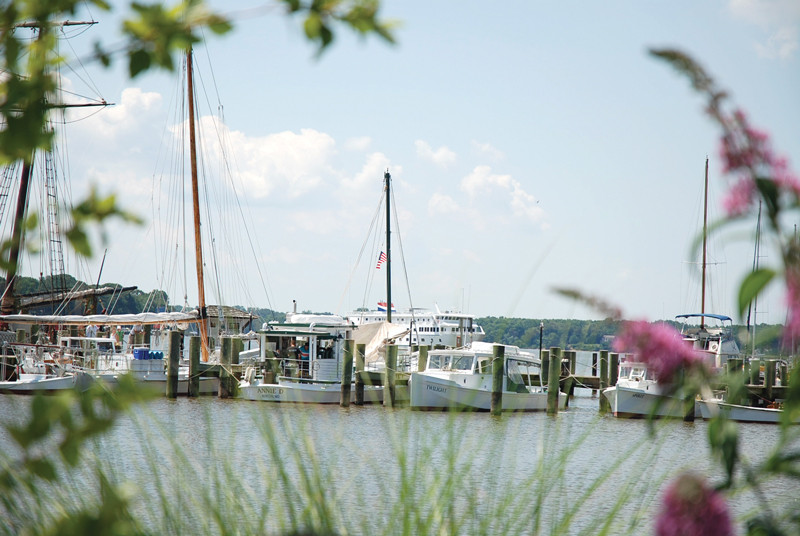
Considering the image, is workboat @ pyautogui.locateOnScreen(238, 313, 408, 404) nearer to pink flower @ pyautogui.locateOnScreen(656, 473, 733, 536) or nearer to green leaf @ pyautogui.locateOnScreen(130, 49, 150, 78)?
green leaf @ pyautogui.locateOnScreen(130, 49, 150, 78)

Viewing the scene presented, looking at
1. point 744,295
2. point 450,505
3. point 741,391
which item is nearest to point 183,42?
point 744,295

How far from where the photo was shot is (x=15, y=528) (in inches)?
128

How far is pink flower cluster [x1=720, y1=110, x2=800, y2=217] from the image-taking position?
1.90 meters

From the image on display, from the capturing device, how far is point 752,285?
1781 mm

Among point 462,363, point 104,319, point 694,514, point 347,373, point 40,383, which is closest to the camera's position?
point 694,514

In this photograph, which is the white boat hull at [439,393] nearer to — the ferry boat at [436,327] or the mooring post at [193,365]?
the mooring post at [193,365]

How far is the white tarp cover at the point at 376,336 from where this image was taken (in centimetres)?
3572

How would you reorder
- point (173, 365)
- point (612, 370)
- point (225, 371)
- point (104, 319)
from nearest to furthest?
1. point (173, 365)
2. point (225, 371)
3. point (104, 319)
4. point (612, 370)

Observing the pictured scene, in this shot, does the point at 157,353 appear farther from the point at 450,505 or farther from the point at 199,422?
the point at 450,505

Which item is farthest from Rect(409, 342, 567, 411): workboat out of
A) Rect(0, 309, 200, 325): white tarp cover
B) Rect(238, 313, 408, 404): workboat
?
Rect(0, 309, 200, 325): white tarp cover

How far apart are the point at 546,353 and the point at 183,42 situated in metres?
31.9

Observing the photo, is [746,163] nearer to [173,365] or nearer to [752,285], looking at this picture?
[752,285]

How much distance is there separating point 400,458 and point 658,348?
64.0 inches

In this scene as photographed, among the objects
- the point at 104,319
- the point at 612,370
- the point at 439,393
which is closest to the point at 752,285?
the point at 439,393
